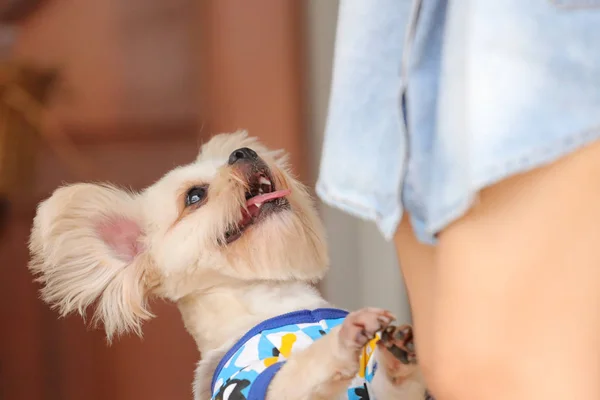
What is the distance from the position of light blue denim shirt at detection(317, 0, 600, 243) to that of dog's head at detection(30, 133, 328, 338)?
0.47m

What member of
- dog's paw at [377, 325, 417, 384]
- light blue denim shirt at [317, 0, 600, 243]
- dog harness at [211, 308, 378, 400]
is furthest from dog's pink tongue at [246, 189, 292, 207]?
light blue denim shirt at [317, 0, 600, 243]

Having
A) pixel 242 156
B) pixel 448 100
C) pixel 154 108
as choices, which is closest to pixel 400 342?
pixel 448 100

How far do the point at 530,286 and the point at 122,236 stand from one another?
0.74 meters

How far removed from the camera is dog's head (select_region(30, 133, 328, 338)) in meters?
0.92

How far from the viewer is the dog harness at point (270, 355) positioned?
733 millimetres

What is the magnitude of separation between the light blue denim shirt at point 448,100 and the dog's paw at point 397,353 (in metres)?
0.22

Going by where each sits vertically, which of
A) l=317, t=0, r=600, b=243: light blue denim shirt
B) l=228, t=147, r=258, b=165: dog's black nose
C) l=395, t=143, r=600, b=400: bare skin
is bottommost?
l=228, t=147, r=258, b=165: dog's black nose

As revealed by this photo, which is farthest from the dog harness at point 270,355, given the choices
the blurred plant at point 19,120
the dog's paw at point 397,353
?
the blurred plant at point 19,120

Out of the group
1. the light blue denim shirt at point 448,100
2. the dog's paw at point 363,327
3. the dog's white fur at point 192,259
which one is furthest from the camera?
the dog's white fur at point 192,259

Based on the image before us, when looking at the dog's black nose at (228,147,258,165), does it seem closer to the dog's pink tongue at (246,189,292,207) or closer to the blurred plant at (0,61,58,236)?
the dog's pink tongue at (246,189,292,207)

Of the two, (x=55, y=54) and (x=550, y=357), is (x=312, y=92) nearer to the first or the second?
(x=55, y=54)

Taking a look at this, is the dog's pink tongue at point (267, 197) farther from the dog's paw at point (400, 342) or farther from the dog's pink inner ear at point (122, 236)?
the dog's paw at point (400, 342)

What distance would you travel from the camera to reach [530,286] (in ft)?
1.28

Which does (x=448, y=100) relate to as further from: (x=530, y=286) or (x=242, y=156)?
(x=242, y=156)
